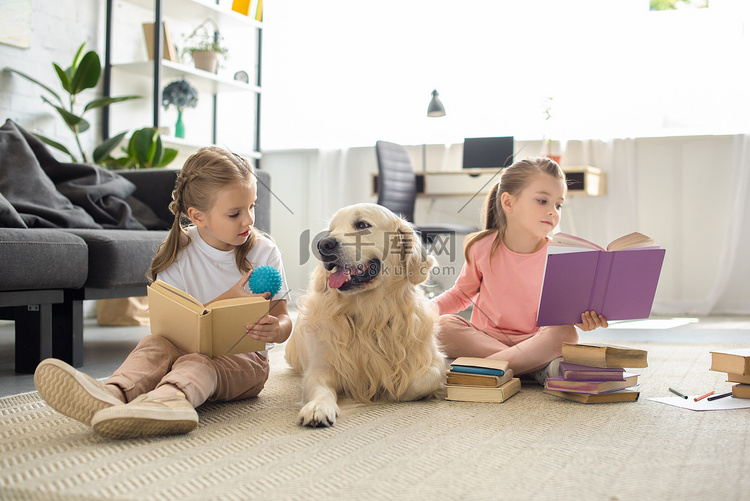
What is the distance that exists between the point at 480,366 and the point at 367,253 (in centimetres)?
43

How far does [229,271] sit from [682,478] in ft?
3.91

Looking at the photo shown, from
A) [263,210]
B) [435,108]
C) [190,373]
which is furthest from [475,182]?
[190,373]

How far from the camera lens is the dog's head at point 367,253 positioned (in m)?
1.63

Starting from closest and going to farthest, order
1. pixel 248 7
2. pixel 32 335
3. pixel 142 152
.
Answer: pixel 32 335 → pixel 142 152 → pixel 248 7

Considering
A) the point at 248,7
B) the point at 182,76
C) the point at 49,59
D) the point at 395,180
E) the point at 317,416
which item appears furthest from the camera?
the point at 248,7

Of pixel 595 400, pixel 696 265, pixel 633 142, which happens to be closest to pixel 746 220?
pixel 696 265

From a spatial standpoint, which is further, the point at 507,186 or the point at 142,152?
the point at 142,152

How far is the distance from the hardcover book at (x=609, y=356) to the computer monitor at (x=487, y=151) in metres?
2.68

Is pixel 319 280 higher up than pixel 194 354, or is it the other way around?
pixel 319 280

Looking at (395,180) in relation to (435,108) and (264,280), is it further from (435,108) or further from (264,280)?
(264,280)

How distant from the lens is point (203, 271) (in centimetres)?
174

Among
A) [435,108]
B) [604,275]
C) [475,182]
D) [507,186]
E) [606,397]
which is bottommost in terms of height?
[606,397]

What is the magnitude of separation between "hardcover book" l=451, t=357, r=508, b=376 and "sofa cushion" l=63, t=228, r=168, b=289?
3.95 feet

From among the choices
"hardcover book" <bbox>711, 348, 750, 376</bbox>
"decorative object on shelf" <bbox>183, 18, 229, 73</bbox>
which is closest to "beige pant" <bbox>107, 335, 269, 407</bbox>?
"hardcover book" <bbox>711, 348, 750, 376</bbox>
